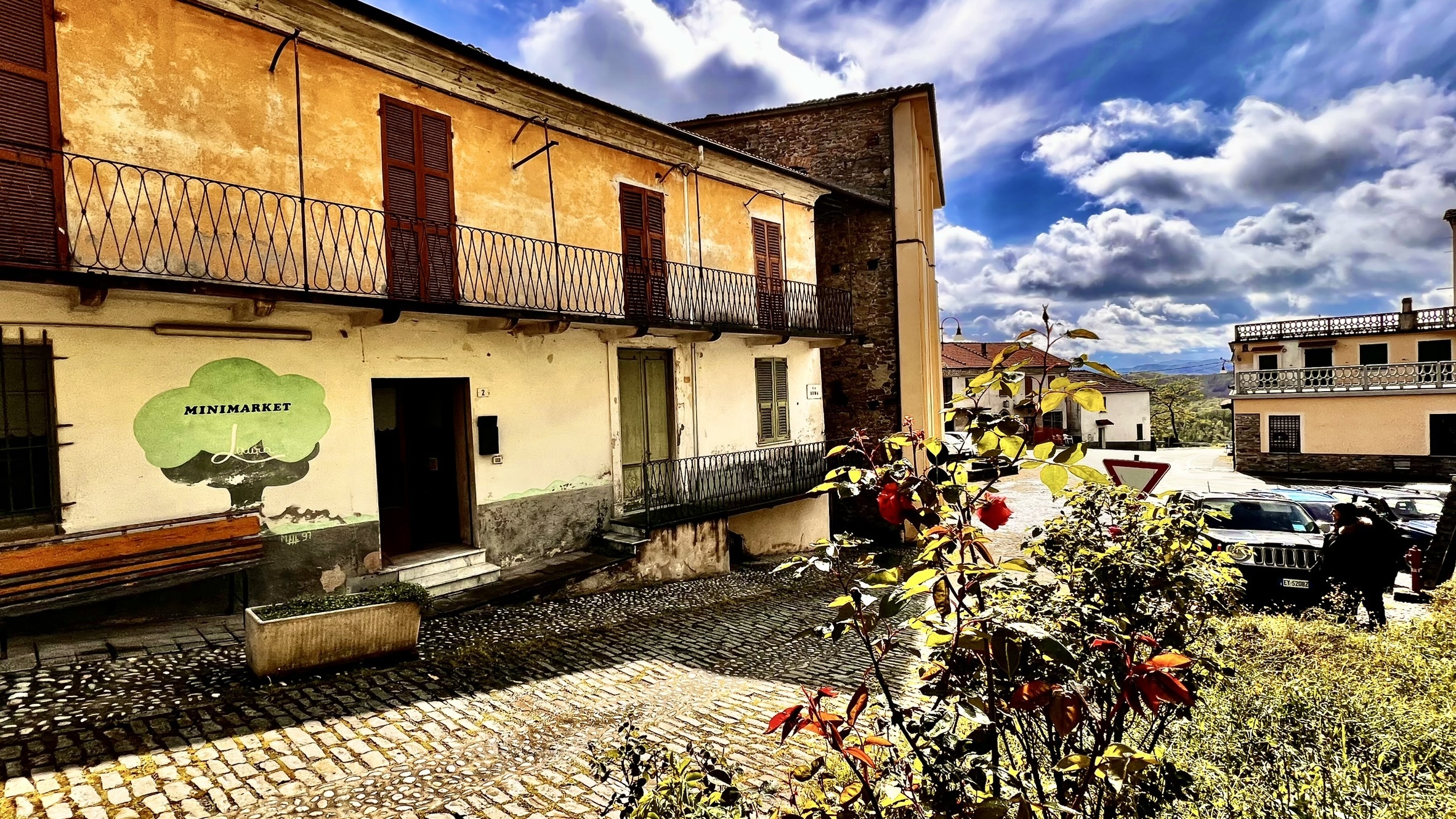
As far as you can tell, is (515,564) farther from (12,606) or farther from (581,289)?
(12,606)

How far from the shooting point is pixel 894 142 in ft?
56.3

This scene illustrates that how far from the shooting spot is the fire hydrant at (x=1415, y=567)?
975 cm

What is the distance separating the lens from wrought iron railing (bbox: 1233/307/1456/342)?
2823 cm

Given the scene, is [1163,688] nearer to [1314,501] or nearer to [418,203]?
[418,203]

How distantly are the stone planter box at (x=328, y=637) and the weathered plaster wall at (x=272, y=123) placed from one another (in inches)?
195

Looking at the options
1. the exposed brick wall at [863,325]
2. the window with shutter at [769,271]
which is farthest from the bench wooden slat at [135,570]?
the exposed brick wall at [863,325]

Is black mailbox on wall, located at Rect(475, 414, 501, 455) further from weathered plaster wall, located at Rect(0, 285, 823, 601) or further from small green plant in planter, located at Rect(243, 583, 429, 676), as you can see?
small green plant in planter, located at Rect(243, 583, 429, 676)

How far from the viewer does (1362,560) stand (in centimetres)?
717

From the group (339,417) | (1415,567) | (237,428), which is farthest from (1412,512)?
(237,428)

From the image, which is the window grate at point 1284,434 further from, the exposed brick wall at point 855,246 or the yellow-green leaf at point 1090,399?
the yellow-green leaf at point 1090,399

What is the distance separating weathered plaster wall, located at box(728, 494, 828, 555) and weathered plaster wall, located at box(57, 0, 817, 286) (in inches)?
269

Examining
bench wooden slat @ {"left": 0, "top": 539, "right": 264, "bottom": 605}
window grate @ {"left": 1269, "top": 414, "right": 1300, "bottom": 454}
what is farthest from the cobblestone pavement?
window grate @ {"left": 1269, "top": 414, "right": 1300, "bottom": 454}

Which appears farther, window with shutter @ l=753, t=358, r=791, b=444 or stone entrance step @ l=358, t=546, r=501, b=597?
window with shutter @ l=753, t=358, r=791, b=444

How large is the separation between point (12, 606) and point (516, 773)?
5.01m
